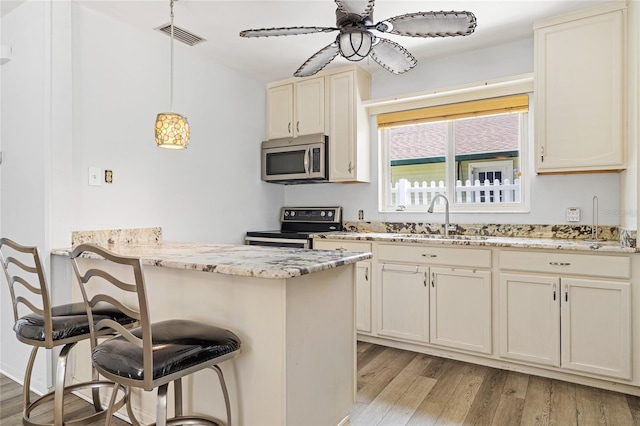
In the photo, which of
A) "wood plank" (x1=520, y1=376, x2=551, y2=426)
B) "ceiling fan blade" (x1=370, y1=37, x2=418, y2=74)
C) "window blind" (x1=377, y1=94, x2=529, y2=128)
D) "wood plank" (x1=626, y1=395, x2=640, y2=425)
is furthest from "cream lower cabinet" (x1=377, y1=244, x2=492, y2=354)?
"ceiling fan blade" (x1=370, y1=37, x2=418, y2=74)

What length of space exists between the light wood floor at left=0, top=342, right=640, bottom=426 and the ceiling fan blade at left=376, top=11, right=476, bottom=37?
78.3 inches

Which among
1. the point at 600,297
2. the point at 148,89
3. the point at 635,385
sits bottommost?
the point at 635,385

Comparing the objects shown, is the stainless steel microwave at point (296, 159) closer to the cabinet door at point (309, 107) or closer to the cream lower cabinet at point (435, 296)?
the cabinet door at point (309, 107)

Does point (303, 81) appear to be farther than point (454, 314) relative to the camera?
Yes

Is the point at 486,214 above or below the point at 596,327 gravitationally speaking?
above

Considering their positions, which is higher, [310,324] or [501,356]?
[310,324]

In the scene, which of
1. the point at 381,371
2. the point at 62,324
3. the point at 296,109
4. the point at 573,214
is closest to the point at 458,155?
the point at 573,214

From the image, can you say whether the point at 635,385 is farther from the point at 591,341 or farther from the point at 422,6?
the point at 422,6

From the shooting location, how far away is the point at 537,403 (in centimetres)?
226

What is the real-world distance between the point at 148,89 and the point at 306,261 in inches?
84.1

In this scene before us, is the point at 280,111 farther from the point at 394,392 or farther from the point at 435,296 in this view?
the point at 394,392

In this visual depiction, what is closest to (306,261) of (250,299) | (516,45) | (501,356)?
(250,299)

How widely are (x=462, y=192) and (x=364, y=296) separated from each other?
1.27 m

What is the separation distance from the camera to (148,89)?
296 cm
